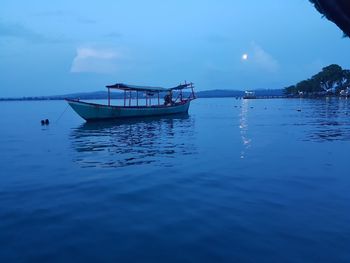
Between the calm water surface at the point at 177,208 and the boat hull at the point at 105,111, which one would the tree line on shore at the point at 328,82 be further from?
the calm water surface at the point at 177,208

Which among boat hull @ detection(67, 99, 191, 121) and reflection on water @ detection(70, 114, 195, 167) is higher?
boat hull @ detection(67, 99, 191, 121)

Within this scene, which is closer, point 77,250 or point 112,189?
point 77,250

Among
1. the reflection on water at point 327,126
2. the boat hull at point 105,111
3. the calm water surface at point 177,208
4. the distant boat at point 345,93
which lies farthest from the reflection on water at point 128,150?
the distant boat at point 345,93

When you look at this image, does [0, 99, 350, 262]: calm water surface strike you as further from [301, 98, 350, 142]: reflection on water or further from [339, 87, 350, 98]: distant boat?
[339, 87, 350, 98]: distant boat

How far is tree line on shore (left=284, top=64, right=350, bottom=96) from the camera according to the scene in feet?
507

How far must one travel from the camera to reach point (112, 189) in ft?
37.5

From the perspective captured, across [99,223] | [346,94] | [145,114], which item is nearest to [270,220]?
[99,223]

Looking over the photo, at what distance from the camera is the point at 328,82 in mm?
159000

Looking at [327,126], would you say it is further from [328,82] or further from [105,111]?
[328,82]

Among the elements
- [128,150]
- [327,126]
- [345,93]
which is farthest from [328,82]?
[128,150]

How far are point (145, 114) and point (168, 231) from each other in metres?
38.7

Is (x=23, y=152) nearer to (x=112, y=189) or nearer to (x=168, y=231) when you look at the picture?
(x=112, y=189)

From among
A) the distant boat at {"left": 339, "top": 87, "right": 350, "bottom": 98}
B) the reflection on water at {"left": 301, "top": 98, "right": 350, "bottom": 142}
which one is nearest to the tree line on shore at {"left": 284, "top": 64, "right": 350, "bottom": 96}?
the distant boat at {"left": 339, "top": 87, "right": 350, "bottom": 98}

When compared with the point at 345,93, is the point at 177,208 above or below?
below
